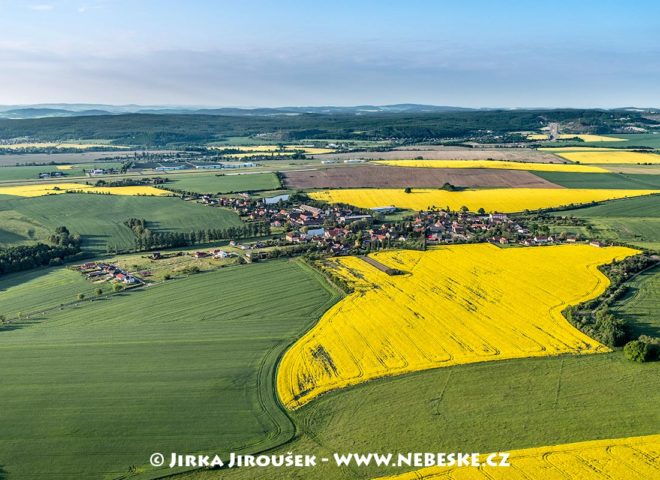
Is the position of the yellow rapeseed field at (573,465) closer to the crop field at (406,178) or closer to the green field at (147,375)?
the green field at (147,375)

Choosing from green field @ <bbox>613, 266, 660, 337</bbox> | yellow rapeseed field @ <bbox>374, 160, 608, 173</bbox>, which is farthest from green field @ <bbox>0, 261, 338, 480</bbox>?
yellow rapeseed field @ <bbox>374, 160, 608, 173</bbox>

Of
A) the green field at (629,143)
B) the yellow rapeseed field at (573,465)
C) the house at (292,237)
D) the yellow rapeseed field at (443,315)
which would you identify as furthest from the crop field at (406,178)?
the yellow rapeseed field at (573,465)

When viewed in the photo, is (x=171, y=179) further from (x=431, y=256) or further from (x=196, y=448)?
(x=196, y=448)

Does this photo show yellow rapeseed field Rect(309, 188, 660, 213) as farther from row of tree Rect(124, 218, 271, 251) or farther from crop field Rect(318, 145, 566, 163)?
crop field Rect(318, 145, 566, 163)

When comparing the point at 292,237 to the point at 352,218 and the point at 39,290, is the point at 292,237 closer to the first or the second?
the point at 352,218

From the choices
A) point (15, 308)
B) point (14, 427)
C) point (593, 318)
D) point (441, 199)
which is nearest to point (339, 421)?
point (14, 427)

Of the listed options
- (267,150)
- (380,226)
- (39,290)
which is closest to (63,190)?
(39,290)

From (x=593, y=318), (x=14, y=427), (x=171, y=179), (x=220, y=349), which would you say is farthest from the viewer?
(x=171, y=179)
